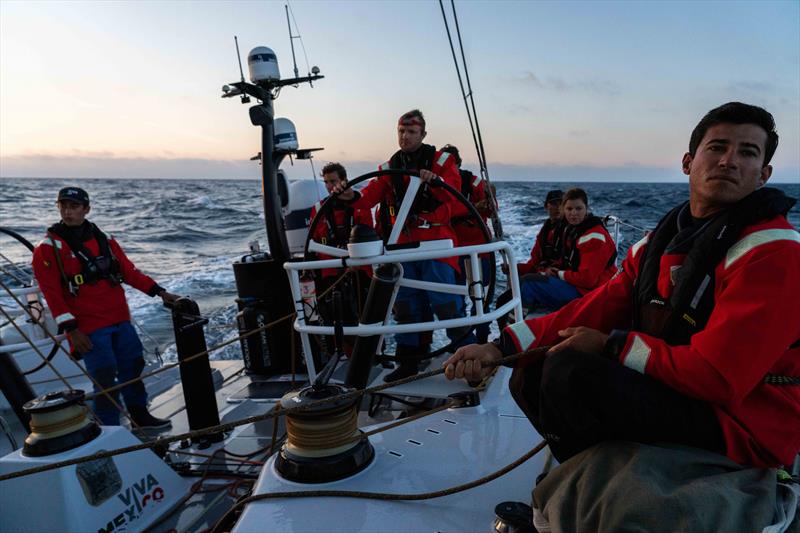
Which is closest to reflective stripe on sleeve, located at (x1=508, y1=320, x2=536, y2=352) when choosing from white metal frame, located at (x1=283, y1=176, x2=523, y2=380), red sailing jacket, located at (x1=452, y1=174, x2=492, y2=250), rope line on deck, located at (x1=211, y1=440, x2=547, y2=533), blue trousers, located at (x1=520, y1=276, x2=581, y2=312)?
rope line on deck, located at (x1=211, y1=440, x2=547, y2=533)

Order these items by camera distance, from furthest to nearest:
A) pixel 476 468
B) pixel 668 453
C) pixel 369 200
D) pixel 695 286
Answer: pixel 369 200 < pixel 476 468 < pixel 695 286 < pixel 668 453

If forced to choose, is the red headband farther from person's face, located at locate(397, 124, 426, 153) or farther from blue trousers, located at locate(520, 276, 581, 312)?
blue trousers, located at locate(520, 276, 581, 312)

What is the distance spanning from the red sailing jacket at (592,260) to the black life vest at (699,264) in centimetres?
277

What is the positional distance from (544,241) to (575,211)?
63cm

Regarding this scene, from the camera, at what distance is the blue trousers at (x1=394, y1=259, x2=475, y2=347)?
3320mm

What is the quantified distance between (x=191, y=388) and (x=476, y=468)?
1954mm

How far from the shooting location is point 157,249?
16.3m

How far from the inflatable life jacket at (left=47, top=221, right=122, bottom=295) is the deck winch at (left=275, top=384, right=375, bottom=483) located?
240 centimetres

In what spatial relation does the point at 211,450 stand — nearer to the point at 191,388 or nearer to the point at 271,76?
the point at 191,388

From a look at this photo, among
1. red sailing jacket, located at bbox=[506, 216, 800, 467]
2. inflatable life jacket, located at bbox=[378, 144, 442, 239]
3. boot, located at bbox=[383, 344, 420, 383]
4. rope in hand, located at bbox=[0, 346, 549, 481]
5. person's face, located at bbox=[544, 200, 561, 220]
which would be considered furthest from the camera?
person's face, located at bbox=[544, 200, 561, 220]

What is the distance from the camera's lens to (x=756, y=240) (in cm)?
120

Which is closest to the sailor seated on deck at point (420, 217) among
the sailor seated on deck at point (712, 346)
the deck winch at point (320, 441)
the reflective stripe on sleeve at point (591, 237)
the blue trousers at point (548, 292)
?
the blue trousers at point (548, 292)

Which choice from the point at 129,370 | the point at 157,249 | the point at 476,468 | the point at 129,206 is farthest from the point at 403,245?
the point at 129,206

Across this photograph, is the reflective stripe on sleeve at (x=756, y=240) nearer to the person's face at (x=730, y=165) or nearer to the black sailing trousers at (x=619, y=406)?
the person's face at (x=730, y=165)
